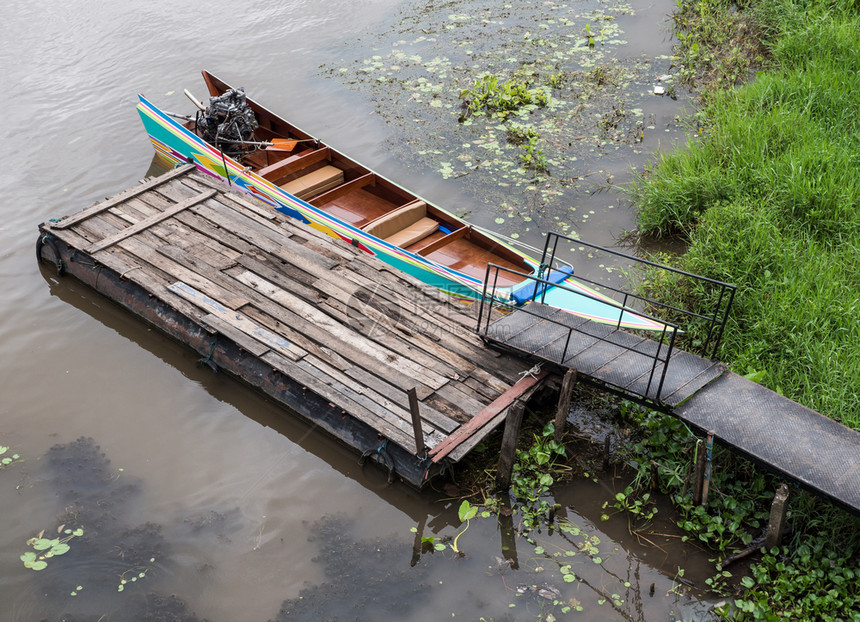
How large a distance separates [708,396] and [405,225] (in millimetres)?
4622

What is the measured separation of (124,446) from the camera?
7.65 m

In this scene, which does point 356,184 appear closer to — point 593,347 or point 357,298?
point 357,298

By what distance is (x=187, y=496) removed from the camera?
7148 mm

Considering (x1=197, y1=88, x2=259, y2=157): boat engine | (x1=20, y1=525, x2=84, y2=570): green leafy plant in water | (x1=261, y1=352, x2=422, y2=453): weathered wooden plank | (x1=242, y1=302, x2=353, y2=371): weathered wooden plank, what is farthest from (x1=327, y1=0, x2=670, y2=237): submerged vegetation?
(x1=20, y1=525, x2=84, y2=570): green leafy plant in water

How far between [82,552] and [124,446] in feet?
4.21

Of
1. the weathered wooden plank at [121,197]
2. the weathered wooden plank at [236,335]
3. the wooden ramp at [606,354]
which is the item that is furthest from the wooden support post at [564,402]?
the weathered wooden plank at [121,197]

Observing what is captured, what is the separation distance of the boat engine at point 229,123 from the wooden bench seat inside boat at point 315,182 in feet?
3.96

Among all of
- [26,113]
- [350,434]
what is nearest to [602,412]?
[350,434]

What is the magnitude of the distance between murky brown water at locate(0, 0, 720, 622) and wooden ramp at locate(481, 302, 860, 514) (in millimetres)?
1195

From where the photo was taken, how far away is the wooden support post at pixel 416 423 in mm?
6164

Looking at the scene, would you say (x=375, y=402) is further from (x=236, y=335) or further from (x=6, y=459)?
(x=6, y=459)

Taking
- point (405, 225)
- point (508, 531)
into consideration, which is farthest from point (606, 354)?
point (405, 225)

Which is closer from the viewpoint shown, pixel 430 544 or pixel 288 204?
pixel 430 544

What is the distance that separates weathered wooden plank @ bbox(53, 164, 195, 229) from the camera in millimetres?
9664
